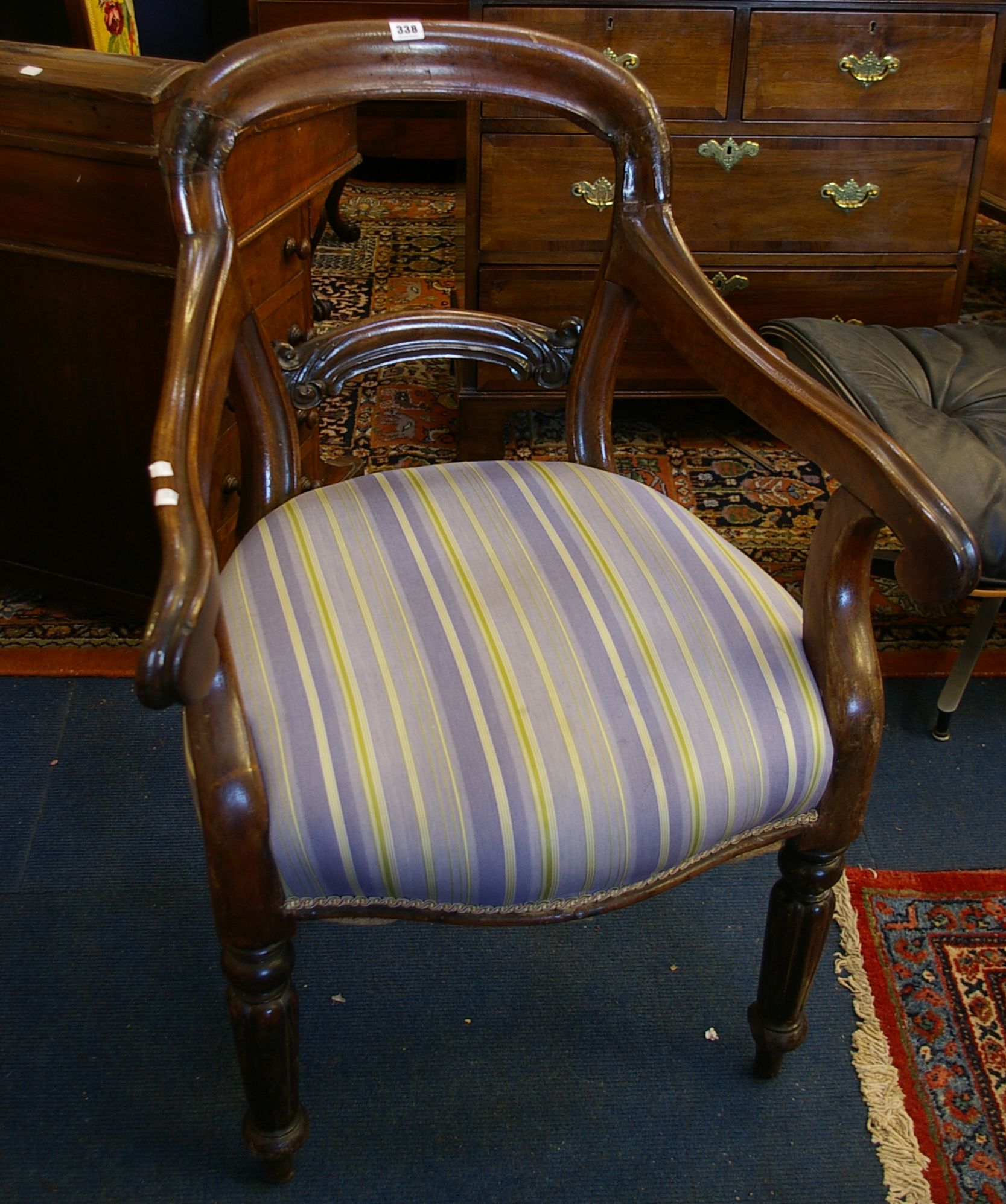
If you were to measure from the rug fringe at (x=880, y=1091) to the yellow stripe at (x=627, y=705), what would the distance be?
0.45 meters

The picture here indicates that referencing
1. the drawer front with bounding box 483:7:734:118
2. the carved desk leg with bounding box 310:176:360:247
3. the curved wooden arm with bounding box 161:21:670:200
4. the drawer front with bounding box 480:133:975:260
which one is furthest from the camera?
the carved desk leg with bounding box 310:176:360:247

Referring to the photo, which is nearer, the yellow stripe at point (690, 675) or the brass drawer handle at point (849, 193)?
the yellow stripe at point (690, 675)

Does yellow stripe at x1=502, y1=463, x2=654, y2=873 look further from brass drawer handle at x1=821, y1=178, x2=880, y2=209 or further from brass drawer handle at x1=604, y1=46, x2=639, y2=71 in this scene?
brass drawer handle at x1=821, y1=178, x2=880, y2=209

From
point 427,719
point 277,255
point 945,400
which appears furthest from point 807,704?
point 277,255

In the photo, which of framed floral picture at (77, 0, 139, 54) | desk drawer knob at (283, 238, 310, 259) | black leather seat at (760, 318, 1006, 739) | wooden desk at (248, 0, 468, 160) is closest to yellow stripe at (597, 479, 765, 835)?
black leather seat at (760, 318, 1006, 739)

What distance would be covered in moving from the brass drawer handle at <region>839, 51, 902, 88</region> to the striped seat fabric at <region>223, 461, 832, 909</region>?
119cm

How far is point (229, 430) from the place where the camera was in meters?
1.52

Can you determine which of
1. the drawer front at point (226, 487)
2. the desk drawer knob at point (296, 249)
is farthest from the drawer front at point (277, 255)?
the drawer front at point (226, 487)

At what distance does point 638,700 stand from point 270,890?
0.94ft

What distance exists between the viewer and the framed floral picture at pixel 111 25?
144cm

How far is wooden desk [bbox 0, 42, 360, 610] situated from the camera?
1.22 m

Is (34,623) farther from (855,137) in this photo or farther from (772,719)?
(855,137)

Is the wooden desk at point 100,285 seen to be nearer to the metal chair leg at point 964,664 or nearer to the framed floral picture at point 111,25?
the framed floral picture at point 111,25

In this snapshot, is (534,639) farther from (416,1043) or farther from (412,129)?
(412,129)
